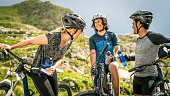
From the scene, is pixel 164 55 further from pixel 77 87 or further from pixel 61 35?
pixel 77 87

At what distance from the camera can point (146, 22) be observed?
15.8 feet

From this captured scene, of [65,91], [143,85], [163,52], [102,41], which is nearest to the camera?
[163,52]

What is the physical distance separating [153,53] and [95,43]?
226 cm

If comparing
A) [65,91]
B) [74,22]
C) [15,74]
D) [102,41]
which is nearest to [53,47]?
[74,22]

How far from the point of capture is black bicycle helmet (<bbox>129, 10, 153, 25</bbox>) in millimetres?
4824

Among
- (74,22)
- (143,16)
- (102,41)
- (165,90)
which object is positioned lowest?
(165,90)

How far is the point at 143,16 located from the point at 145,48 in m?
1.24

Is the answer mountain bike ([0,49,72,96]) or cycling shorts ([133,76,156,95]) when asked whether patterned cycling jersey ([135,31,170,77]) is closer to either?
cycling shorts ([133,76,156,95])

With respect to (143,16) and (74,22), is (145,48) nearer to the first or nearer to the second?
→ (143,16)

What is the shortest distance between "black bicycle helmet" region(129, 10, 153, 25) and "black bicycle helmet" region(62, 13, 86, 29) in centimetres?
207

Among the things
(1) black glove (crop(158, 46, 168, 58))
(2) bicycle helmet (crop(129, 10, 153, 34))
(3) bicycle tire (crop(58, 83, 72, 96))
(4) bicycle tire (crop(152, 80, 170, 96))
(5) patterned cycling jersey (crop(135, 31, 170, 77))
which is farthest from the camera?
(3) bicycle tire (crop(58, 83, 72, 96))

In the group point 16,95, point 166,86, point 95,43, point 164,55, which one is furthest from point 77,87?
point 164,55

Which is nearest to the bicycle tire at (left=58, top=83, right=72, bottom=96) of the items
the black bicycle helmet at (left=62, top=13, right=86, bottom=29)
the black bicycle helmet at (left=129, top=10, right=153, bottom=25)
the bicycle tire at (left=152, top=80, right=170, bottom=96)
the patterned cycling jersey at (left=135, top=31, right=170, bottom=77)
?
the black bicycle helmet at (left=62, top=13, right=86, bottom=29)

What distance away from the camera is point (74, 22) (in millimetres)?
4852
